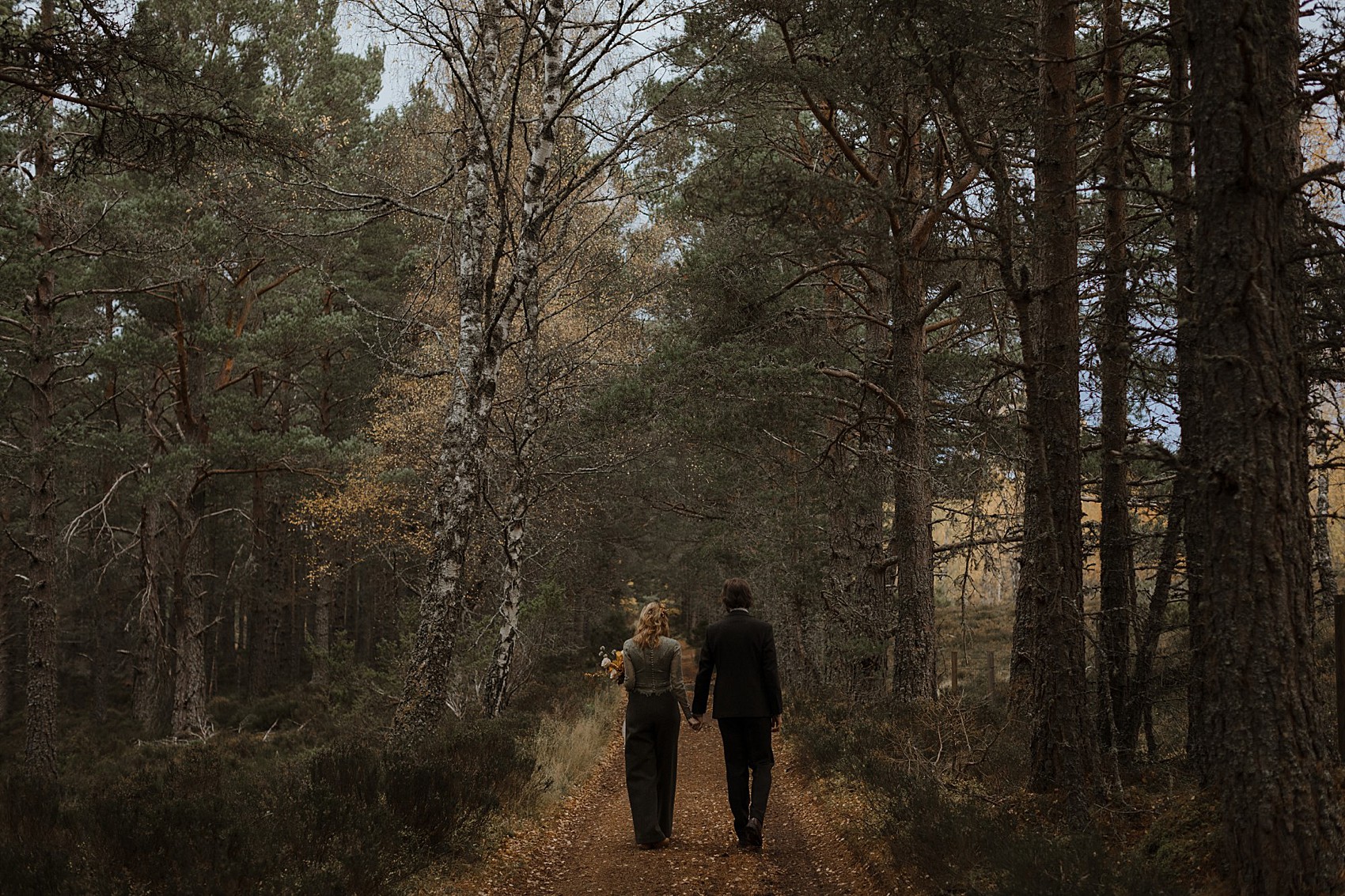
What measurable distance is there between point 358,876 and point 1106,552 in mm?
6326

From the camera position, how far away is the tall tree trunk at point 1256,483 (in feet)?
12.7

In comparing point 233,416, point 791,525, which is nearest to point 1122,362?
point 791,525

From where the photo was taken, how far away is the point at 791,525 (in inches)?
595

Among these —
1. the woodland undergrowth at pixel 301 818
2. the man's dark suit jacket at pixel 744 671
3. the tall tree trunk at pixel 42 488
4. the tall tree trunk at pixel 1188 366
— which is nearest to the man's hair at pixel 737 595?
the man's dark suit jacket at pixel 744 671

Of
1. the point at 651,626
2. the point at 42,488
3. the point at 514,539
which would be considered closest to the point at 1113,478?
the point at 651,626

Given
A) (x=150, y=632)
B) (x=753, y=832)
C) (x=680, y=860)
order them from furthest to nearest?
(x=150, y=632) < (x=753, y=832) < (x=680, y=860)

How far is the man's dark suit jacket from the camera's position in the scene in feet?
22.4

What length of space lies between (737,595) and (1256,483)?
3.92 meters

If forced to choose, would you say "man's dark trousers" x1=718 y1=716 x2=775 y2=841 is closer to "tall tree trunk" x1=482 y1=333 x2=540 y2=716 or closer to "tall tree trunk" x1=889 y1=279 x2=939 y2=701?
"tall tree trunk" x1=889 y1=279 x2=939 y2=701

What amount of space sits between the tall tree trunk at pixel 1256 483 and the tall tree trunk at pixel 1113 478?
3029 mm

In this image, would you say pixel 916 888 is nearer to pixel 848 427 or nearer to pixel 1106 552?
pixel 1106 552

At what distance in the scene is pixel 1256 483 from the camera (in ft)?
12.8

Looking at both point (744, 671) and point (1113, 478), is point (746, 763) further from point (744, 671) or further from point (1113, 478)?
point (1113, 478)

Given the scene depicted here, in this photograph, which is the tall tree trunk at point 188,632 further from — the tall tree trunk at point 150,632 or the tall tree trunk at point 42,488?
the tall tree trunk at point 42,488
